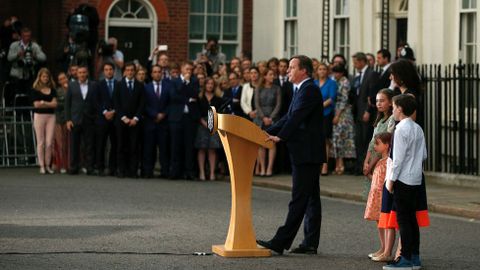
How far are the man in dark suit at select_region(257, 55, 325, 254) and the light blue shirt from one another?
1.14 m

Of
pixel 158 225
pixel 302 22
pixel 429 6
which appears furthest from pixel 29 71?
pixel 158 225

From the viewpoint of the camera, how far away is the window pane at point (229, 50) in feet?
114

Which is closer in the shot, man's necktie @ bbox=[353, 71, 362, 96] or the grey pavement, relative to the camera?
the grey pavement

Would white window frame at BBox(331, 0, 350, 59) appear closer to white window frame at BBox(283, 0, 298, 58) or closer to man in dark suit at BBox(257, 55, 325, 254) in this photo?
white window frame at BBox(283, 0, 298, 58)

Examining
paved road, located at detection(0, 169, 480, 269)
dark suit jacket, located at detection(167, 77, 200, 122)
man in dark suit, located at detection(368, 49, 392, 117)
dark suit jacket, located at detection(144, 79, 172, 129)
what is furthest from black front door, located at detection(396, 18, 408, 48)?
paved road, located at detection(0, 169, 480, 269)

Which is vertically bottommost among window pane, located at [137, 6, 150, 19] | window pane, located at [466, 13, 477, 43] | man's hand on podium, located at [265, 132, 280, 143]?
man's hand on podium, located at [265, 132, 280, 143]

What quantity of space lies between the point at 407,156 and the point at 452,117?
35.2 feet

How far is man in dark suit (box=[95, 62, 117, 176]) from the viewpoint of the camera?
24.2 m

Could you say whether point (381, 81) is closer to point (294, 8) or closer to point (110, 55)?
point (110, 55)

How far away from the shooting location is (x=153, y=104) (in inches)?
953

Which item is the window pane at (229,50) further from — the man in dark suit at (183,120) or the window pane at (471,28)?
the window pane at (471,28)

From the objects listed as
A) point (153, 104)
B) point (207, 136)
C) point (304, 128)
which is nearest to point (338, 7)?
point (207, 136)

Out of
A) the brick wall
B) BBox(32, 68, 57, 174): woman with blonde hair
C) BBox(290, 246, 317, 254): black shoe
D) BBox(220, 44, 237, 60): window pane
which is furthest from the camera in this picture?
BBox(220, 44, 237, 60): window pane

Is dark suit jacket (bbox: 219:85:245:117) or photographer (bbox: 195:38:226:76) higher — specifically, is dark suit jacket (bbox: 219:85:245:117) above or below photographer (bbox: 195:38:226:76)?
below
